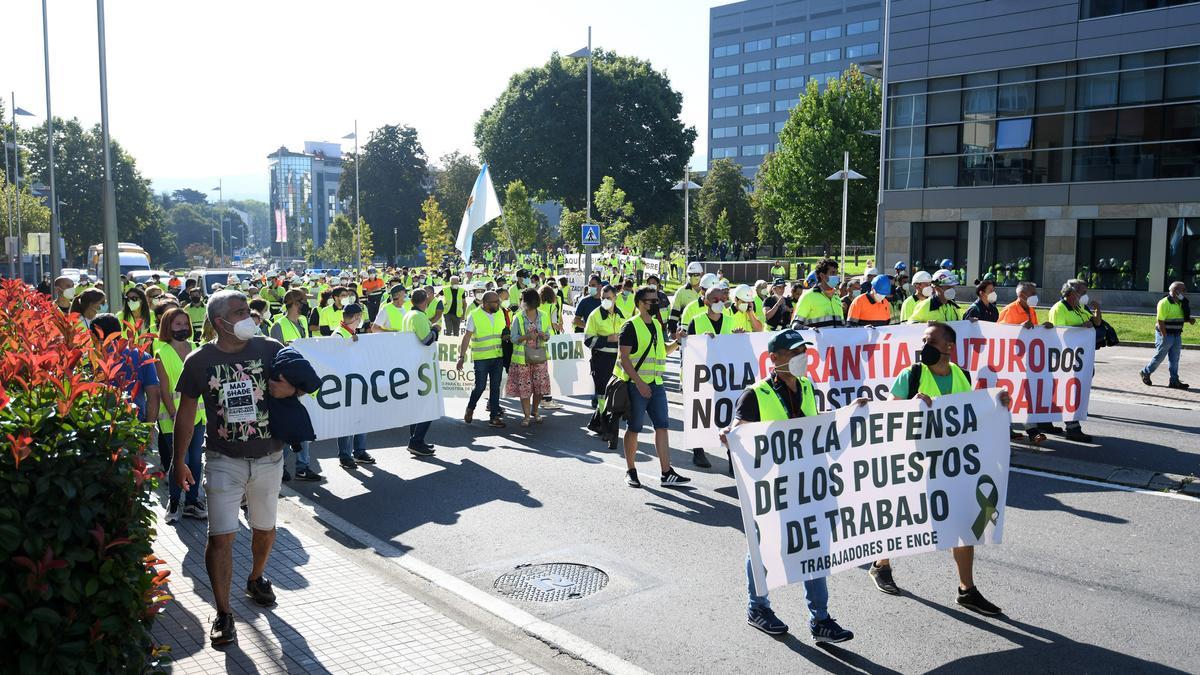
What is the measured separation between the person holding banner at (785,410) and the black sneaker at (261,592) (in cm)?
303

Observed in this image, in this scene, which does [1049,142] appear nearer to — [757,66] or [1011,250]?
[1011,250]

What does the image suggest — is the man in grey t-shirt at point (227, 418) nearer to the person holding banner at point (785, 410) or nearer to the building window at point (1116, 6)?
the person holding banner at point (785, 410)

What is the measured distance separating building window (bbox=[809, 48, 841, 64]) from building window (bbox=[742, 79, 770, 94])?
7.32 metres

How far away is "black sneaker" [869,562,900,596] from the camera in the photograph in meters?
6.56

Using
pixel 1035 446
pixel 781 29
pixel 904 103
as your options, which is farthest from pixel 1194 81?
pixel 781 29

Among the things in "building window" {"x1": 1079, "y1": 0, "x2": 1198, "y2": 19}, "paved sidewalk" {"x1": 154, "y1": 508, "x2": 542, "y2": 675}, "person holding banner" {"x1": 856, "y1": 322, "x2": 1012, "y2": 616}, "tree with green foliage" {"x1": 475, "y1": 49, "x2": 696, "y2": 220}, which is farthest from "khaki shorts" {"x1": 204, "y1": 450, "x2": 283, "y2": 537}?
"tree with green foliage" {"x1": 475, "y1": 49, "x2": 696, "y2": 220}

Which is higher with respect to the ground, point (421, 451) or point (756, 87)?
point (756, 87)

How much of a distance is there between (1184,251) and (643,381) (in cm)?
3024

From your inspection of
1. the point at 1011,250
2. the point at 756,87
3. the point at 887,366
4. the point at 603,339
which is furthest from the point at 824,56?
the point at 887,366

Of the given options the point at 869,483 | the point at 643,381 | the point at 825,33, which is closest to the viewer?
the point at 869,483

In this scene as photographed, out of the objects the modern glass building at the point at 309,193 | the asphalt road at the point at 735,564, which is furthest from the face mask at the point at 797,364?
the modern glass building at the point at 309,193

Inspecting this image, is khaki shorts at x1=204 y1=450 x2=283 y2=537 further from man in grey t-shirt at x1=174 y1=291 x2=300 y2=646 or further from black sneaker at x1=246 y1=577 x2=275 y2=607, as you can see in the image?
black sneaker at x1=246 y1=577 x2=275 y2=607

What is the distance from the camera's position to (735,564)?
7.17m

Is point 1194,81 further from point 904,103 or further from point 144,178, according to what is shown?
point 144,178
